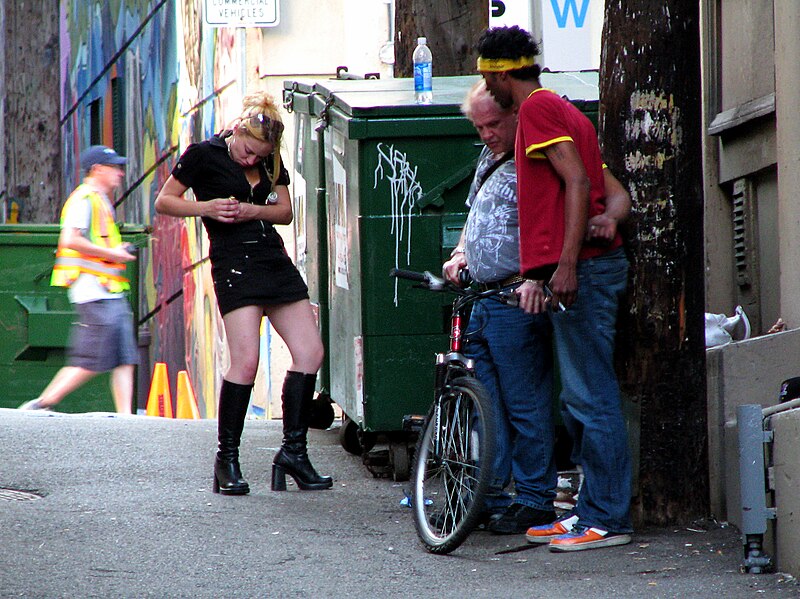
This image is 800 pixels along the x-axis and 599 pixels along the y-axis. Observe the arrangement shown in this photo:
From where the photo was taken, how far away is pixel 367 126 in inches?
267

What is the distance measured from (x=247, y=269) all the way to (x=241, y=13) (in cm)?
603

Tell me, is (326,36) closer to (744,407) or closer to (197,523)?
(197,523)

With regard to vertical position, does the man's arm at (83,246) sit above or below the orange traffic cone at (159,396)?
above

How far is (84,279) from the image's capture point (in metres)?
9.53

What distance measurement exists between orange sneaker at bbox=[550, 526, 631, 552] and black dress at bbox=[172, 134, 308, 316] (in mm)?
1793

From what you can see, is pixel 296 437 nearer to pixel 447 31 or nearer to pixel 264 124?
→ pixel 264 124

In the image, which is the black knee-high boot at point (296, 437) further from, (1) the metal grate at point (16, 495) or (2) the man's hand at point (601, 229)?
(2) the man's hand at point (601, 229)

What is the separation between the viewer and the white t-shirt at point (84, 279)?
31.1 ft

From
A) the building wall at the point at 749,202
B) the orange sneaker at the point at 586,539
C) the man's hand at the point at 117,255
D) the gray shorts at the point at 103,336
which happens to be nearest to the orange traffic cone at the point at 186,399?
the gray shorts at the point at 103,336

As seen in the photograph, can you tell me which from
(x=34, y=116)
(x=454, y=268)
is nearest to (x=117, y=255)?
(x=454, y=268)

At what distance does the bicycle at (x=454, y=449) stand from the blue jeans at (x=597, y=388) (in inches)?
10.2

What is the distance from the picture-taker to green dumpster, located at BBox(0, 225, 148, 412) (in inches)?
459

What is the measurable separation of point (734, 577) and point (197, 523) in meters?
2.06

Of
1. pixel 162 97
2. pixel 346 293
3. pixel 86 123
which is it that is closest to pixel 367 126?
pixel 346 293
